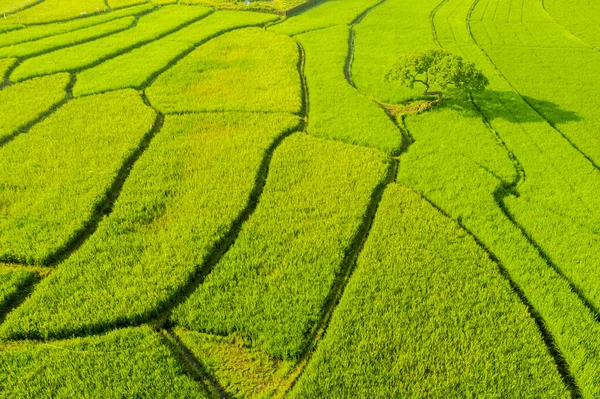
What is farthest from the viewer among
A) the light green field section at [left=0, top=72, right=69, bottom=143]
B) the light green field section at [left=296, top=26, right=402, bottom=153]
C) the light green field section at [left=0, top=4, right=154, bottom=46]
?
the light green field section at [left=0, top=4, right=154, bottom=46]

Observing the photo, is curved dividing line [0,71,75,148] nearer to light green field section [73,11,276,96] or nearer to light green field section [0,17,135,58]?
light green field section [73,11,276,96]

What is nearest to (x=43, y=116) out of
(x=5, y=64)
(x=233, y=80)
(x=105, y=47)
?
(x=5, y=64)

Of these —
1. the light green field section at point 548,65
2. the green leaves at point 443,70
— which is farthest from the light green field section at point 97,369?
the green leaves at point 443,70

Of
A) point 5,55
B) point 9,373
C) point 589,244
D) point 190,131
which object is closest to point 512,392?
point 589,244

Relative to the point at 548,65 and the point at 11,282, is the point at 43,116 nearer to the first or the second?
the point at 11,282

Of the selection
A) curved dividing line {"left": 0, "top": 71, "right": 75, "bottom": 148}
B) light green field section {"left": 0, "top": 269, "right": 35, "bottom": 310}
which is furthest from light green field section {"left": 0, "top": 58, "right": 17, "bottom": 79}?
light green field section {"left": 0, "top": 269, "right": 35, "bottom": 310}

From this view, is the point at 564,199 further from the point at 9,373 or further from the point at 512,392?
the point at 9,373
